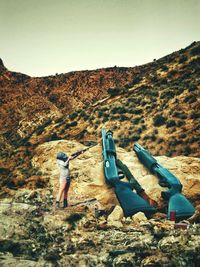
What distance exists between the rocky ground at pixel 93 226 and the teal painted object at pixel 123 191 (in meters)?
0.21

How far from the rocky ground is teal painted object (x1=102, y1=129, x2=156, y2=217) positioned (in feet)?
0.70

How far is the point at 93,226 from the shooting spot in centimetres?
947

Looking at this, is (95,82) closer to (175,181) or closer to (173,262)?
(175,181)

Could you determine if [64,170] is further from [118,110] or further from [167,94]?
[167,94]

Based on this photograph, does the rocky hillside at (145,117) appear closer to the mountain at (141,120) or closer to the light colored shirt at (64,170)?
the mountain at (141,120)

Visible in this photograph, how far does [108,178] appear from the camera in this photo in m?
11.4

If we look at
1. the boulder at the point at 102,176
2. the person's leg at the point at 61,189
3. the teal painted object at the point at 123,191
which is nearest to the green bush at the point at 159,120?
the boulder at the point at 102,176

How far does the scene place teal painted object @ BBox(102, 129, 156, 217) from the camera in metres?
10.1

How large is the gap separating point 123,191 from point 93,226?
1675 millimetres

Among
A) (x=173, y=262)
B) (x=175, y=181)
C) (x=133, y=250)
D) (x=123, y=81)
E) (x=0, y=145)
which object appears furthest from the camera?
(x=123, y=81)

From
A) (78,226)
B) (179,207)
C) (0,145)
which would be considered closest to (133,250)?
(78,226)

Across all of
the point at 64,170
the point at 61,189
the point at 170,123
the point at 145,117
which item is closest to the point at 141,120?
the point at 145,117

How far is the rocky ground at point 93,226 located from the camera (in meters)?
7.70

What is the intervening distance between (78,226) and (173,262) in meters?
2.87
